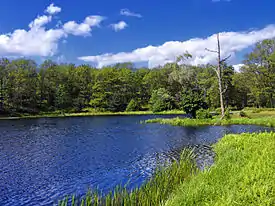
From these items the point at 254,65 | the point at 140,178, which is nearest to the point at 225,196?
the point at 140,178

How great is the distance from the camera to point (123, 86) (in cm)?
9306

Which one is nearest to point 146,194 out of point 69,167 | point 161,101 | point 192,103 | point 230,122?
point 69,167

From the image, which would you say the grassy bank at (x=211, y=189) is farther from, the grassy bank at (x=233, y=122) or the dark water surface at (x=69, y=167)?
the grassy bank at (x=233, y=122)

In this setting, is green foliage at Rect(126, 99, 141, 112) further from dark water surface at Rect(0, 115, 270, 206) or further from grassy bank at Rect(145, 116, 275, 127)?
dark water surface at Rect(0, 115, 270, 206)

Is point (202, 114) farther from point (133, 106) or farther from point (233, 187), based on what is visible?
point (133, 106)

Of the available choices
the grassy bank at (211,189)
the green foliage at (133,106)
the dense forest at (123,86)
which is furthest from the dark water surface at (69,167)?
the green foliage at (133,106)

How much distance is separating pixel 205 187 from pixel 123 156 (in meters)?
11.8

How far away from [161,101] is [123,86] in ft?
59.4

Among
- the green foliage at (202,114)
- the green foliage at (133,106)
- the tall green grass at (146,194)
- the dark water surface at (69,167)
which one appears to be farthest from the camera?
the green foliage at (133,106)

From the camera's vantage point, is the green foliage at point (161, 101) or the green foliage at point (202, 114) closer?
the green foliage at point (202, 114)

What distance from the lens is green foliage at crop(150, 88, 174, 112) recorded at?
3076 inches

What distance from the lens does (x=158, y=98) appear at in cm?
8069

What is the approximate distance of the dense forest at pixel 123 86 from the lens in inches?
2638

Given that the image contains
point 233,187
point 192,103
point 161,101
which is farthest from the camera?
point 161,101
